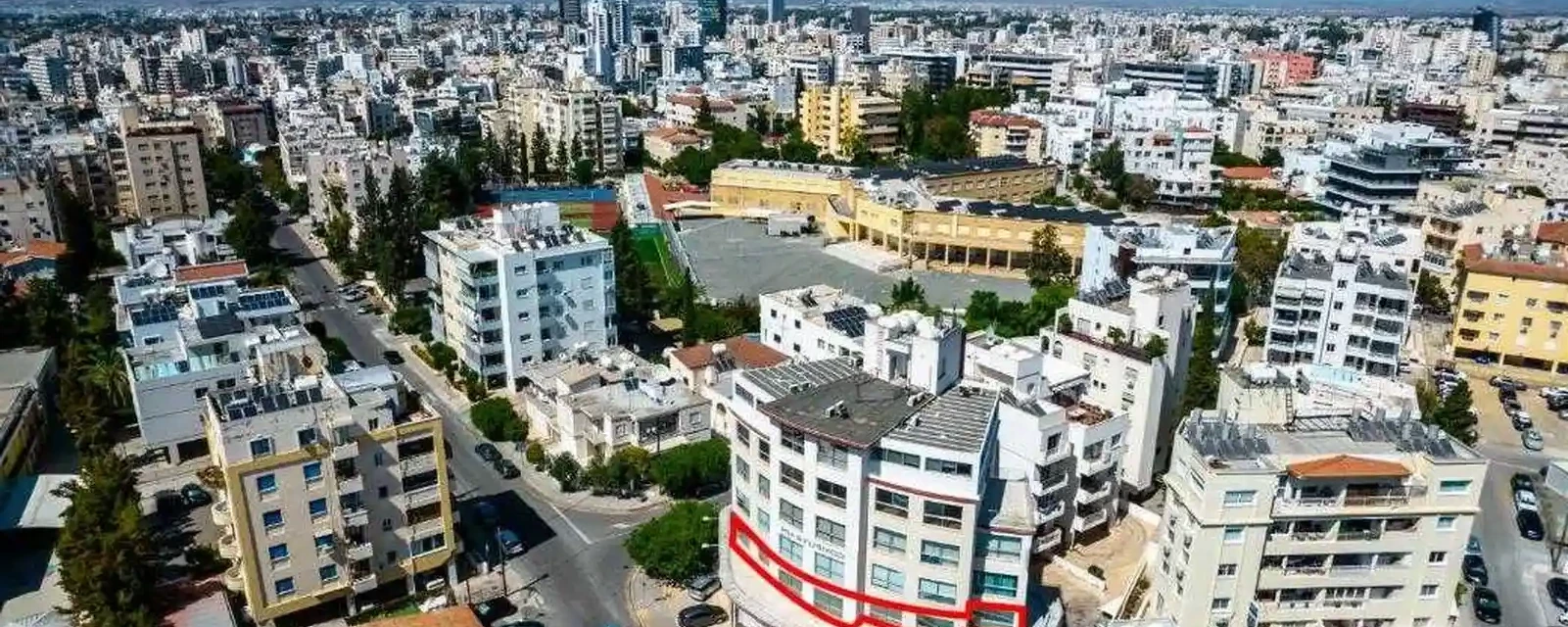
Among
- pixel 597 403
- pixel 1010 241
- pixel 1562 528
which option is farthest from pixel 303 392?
pixel 1010 241

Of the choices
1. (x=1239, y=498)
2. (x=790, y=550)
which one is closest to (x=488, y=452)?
(x=790, y=550)

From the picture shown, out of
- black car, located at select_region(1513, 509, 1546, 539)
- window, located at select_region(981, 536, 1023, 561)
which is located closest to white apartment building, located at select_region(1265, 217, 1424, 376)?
black car, located at select_region(1513, 509, 1546, 539)

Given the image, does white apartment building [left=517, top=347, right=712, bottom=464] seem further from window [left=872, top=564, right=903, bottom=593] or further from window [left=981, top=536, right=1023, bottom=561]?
window [left=981, top=536, right=1023, bottom=561]

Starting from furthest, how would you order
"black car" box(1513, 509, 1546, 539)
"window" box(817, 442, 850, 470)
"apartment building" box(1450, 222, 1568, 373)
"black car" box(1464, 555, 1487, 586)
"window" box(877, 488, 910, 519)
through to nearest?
"apartment building" box(1450, 222, 1568, 373) → "black car" box(1513, 509, 1546, 539) → "black car" box(1464, 555, 1487, 586) → "window" box(877, 488, 910, 519) → "window" box(817, 442, 850, 470)

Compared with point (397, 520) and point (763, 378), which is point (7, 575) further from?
point (763, 378)

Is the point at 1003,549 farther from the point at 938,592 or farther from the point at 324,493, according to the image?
the point at 324,493

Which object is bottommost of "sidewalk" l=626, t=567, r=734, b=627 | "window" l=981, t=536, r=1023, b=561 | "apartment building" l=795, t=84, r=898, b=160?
"sidewalk" l=626, t=567, r=734, b=627
